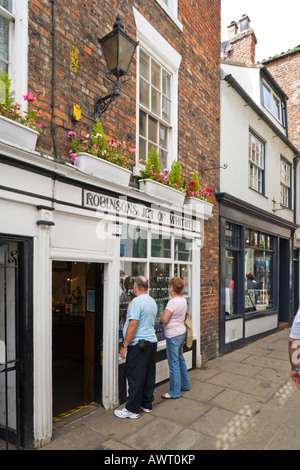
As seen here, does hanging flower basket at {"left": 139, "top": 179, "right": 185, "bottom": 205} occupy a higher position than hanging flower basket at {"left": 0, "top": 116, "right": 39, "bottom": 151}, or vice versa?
hanging flower basket at {"left": 0, "top": 116, "right": 39, "bottom": 151}

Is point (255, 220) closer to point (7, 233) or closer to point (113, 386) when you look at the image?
point (113, 386)

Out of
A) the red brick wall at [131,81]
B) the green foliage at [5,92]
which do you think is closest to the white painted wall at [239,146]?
the red brick wall at [131,81]

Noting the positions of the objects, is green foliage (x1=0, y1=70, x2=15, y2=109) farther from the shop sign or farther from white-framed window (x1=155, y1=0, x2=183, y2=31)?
white-framed window (x1=155, y1=0, x2=183, y2=31)

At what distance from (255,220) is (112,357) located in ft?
20.6

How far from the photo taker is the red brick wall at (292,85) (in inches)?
549

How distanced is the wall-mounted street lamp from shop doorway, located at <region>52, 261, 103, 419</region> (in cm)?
230

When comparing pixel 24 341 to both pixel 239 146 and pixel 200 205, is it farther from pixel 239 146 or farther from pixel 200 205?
pixel 239 146

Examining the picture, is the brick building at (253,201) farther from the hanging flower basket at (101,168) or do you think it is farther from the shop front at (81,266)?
the hanging flower basket at (101,168)

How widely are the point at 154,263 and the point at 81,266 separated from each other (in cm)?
241

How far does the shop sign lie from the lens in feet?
13.9

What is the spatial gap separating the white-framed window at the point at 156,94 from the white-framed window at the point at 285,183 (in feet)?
22.3

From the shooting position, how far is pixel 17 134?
10.4 ft

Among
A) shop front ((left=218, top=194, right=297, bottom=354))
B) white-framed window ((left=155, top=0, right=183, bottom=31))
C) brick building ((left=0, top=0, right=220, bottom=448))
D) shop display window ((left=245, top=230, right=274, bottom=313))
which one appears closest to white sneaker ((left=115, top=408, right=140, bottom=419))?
brick building ((left=0, top=0, right=220, bottom=448))

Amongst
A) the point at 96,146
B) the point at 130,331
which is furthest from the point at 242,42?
the point at 130,331
